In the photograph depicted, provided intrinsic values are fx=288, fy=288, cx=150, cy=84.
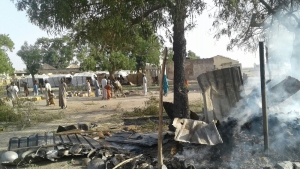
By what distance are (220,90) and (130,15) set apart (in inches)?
110

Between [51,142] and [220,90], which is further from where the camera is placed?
[51,142]

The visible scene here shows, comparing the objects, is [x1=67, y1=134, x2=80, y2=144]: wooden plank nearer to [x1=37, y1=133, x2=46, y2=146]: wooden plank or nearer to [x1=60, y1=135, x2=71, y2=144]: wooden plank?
[x1=60, y1=135, x2=71, y2=144]: wooden plank

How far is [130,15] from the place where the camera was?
698cm

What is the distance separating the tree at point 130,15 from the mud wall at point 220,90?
6.03ft

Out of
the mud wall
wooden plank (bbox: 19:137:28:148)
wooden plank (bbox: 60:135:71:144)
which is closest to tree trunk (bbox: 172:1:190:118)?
the mud wall

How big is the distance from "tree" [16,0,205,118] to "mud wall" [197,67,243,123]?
184 cm

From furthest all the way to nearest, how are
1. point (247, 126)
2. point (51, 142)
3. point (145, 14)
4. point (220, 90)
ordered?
1. point (145, 14)
2. point (51, 142)
3. point (220, 90)
4. point (247, 126)

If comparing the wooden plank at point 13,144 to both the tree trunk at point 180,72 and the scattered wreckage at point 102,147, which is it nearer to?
the scattered wreckage at point 102,147

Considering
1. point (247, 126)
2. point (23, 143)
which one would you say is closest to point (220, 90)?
point (247, 126)

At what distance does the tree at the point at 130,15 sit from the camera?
6711mm

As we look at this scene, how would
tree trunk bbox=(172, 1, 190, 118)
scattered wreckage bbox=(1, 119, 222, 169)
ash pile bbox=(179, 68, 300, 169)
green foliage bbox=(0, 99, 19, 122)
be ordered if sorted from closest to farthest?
ash pile bbox=(179, 68, 300, 169), scattered wreckage bbox=(1, 119, 222, 169), tree trunk bbox=(172, 1, 190, 118), green foliage bbox=(0, 99, 19, 122)

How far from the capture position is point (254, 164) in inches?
200

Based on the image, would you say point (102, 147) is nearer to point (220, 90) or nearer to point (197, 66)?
point (220, 90)

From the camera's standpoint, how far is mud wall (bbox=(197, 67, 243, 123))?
6270 mm
